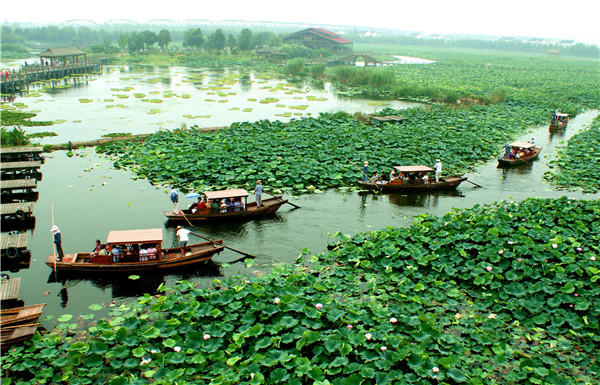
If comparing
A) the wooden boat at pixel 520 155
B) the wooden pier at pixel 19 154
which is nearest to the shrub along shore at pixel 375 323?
the wooden boat at pixel 520 155

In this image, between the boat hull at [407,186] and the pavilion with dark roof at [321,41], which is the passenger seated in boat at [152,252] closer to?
the boat hull at [407,186]

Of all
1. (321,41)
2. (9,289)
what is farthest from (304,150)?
(321,41)

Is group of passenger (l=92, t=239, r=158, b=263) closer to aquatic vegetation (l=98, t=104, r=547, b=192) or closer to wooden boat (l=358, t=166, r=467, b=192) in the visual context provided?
aquatic vegetation (l=98, t=104, r=547, b=192)

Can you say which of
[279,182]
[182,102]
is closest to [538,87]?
[182,102]

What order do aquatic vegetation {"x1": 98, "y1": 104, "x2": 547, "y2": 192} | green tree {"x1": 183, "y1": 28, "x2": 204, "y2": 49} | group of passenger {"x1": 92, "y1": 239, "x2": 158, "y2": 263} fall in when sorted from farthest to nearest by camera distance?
1. green tree {"x1": 183, "y1": 28, "x2": 204, "y2": 49}
2. aquatic vegetation {"x1": 98, "y1": 104, "x2": 547, "y2": 192}
3. group of passenger {"x1": 92, "y1": 239, "x2": 158, "y2": 263}

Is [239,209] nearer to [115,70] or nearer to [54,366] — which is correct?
[54,366]

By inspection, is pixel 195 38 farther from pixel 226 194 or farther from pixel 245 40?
pixel 226 194

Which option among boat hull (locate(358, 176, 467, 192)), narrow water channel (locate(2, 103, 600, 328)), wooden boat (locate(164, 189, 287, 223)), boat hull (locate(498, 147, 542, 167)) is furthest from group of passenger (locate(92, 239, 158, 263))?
boat hull (locate(498, 147, 542, 167))
